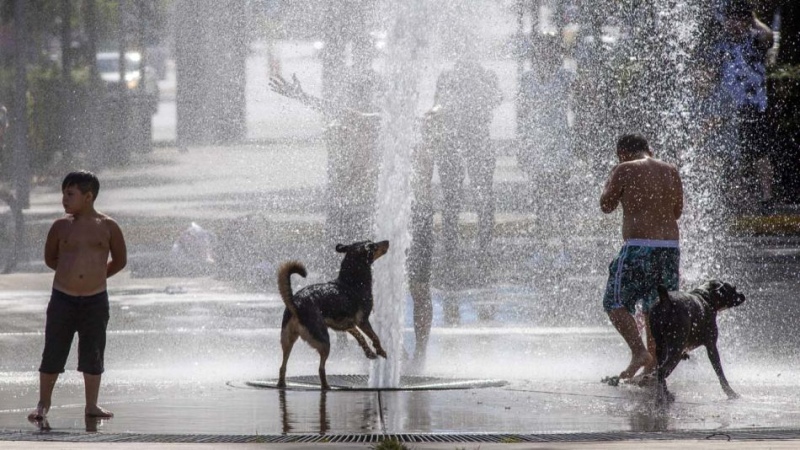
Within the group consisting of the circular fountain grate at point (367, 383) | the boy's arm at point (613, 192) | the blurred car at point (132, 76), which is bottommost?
the circular fountain grate at point (367, 383)

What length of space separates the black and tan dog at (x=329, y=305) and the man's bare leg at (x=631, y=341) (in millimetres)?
1452

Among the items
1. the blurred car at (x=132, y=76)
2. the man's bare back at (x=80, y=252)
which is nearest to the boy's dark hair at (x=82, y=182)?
the man's bare back at (x=80, y=252)

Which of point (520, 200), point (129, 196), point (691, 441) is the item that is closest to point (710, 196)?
point (520, 200)

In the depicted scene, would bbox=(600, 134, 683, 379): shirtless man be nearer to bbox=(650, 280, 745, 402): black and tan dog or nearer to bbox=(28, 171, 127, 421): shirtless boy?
bbox=(650, 280, 745, 402): black and tan dog

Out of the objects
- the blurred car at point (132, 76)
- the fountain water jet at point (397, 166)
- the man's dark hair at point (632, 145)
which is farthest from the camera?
the blurred car at point (132, 76)

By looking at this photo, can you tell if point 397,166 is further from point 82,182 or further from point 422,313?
point 82,182

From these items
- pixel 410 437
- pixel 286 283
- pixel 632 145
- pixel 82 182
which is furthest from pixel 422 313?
pixel 410 437

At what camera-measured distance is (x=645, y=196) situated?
9.30 m

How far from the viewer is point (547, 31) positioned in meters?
20.9

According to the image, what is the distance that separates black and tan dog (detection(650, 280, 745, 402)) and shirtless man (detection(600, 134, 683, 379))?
50 cm

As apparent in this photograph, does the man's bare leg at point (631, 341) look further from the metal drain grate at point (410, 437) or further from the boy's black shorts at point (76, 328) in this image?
the boy's black shorts at point (76, 328)

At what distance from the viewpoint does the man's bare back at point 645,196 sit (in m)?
9.31

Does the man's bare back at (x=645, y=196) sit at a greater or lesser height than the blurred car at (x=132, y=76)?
lesser

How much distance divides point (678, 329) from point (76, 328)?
3.12 metres
